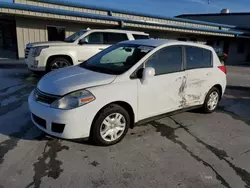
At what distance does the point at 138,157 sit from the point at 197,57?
260 centimetres

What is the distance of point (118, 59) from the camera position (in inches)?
168

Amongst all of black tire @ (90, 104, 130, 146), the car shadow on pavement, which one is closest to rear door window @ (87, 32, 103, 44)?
the car shadow on pavement

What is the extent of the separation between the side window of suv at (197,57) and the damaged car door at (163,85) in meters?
0.25

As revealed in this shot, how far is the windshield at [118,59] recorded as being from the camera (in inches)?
145

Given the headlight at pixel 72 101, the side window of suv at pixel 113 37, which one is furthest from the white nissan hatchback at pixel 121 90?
Answer: the side window of suv at pixel 113 37

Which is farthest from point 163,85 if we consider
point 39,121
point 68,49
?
point 68,49

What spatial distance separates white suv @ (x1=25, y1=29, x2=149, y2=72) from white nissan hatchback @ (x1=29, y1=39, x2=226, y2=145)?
3494 mm

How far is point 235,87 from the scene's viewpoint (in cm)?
840

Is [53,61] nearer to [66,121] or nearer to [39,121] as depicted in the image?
[39,121]

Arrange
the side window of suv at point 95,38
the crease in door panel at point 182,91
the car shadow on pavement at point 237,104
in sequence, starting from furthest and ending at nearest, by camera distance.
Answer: the side window of suv at point 95,38 < the car shadow on pavement at point 237,104 < the crease in door panel at point 182,91

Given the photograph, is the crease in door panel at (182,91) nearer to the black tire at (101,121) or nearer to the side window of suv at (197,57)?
the side window of suv at (197,57)

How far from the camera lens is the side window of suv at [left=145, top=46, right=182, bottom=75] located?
377 cm

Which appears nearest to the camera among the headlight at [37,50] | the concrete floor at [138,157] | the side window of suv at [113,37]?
the concrete floor at [138,157]

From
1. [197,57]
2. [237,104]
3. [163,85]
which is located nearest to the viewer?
[163,85]
